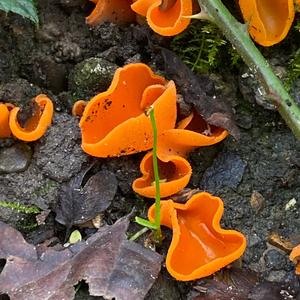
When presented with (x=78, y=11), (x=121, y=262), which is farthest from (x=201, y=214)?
(x=78, y=11)

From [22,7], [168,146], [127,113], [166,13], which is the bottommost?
[168,146]

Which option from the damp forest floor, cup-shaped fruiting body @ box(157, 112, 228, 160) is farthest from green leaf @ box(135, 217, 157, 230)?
cup-shaped fruiting body @ box(157, 112, 228, 160)

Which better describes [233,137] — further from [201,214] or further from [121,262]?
[121,262]

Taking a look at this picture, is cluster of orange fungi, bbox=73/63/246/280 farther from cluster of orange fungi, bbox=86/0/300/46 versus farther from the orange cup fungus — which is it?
cluster of orange fungi, bbox=86/0/300/46

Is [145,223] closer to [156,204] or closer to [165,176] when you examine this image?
[156,204]

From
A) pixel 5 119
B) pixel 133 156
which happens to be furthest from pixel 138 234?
pixel 5 119

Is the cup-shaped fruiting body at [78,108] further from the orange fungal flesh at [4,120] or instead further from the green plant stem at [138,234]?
the green plant stem at [138,234]

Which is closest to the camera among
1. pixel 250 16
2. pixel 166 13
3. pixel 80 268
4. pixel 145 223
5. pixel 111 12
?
pixel 80 268
